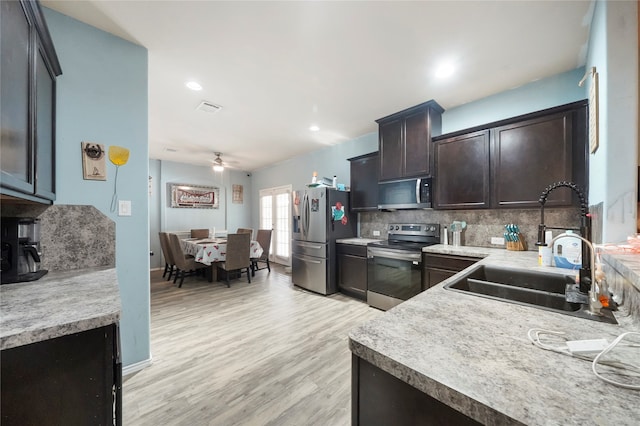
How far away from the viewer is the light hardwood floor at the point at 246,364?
1493mm

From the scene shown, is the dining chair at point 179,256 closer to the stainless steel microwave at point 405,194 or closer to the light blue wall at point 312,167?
the light blue wall at point 312,167

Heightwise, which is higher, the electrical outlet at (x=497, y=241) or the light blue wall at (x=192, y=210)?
the light blue wall at (x=192, y=210)

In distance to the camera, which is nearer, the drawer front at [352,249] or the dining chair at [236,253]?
the drawer front at [352,249]

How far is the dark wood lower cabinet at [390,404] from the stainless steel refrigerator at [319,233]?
9.87ft

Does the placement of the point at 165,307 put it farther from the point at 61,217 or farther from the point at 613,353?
the point at 613,353

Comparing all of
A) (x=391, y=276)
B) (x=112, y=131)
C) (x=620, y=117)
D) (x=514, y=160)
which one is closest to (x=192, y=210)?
(x=112, y=131)

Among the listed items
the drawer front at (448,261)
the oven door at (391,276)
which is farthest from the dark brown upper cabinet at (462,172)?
the oven door at (391,276)

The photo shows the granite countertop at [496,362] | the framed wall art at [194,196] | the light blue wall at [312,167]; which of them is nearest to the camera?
the granite countertop at [496,362]

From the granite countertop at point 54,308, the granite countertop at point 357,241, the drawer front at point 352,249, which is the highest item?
the granite countertop at point 54,308

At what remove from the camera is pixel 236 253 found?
13.5 feet

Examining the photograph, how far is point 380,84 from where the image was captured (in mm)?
2496

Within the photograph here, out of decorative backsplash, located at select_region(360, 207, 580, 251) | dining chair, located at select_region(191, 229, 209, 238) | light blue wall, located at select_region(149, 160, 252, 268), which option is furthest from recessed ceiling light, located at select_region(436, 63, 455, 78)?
light blue wall, located at select_region(149, 160, 252, 268)

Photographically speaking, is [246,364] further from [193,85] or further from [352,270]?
[193,85]

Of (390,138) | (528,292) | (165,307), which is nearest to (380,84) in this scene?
(390,138)
